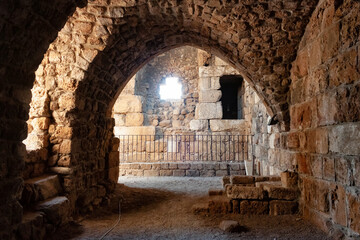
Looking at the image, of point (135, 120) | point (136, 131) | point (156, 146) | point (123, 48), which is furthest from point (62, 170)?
point (135, 120)

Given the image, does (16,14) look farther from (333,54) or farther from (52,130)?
(333,54)

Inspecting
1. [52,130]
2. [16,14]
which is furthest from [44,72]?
[16,14]

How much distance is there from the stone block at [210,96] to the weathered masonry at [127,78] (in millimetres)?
4059

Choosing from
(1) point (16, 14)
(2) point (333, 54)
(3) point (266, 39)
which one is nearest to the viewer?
(1) point (16, 14)

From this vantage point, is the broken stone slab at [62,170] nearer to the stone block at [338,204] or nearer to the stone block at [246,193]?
the stone block at [246,193]

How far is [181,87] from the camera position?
9.66 metres

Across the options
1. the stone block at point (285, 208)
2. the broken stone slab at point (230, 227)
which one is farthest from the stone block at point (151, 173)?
the broken stone slab at point (230, 227)

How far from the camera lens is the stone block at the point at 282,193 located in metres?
3.51

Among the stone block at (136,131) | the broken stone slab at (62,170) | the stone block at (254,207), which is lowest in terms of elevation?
the stone block at (254,207)

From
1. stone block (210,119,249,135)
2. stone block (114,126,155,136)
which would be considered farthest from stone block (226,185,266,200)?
stone block (114,126,155,136)

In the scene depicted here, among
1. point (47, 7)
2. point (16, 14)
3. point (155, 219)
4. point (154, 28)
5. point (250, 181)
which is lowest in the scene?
point (155, 219)

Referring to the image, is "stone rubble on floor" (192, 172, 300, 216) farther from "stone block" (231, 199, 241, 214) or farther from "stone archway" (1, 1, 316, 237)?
"stone archway" (1, 1, 316, 237)

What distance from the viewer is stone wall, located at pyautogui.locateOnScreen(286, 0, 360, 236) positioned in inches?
88.5

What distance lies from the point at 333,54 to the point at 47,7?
2.54 m
